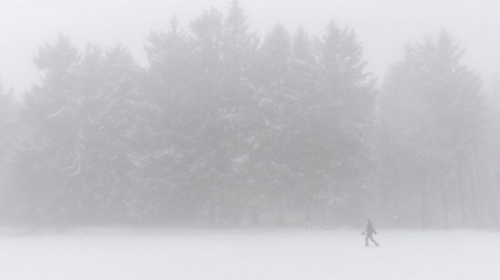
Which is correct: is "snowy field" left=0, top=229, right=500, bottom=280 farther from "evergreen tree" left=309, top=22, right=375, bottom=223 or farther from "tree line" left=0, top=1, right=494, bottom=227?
"evergreen tree" left=309, top=22, right=375, bottom=223

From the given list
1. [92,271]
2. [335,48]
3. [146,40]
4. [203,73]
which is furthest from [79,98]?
[92,271]

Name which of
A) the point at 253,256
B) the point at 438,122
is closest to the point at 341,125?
the point at 438,122

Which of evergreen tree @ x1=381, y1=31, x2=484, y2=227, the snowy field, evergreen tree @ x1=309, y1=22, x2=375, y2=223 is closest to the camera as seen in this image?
the snowy field

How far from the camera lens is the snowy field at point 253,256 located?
19.4 metres

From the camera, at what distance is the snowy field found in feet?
63.6

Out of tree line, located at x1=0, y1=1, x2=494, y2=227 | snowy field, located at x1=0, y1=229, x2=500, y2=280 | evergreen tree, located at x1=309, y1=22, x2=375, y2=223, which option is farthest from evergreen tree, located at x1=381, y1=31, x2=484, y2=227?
snowy field, located at x1=0, y1=229, x2=500, y2=280

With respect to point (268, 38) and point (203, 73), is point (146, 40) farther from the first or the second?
point (268, 38)

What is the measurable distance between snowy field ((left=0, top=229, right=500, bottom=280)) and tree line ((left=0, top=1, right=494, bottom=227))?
3.85m

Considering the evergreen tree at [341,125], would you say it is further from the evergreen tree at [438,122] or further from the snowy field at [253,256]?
the evergreen tree at [438,122]

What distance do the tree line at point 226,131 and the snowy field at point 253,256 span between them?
12.6 ft

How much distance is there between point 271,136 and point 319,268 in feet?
63.9

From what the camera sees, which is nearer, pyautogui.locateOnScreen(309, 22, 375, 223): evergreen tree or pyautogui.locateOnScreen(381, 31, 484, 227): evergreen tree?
pyautogui.locateOnScreen(309, 22, 375, 223): evergreen tree

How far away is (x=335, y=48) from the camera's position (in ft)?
141

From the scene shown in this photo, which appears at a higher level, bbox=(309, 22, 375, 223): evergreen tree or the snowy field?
bbox=(309, 22, 375, 223): evergreen tree
